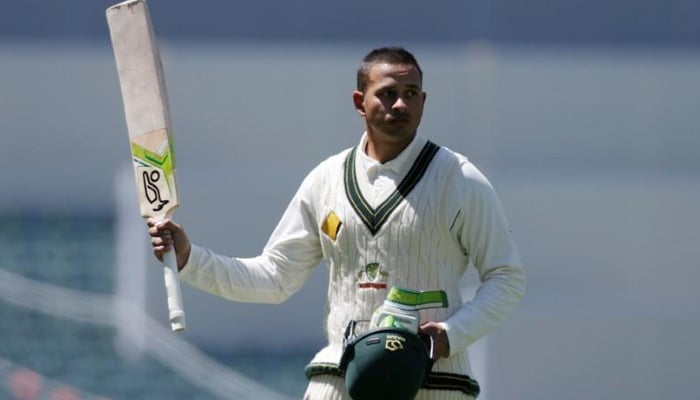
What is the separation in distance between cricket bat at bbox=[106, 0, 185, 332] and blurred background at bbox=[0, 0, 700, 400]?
13.7ft

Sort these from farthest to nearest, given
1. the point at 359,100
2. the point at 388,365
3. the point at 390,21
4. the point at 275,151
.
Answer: the point at 390,21
the point at 275,151
the point at 359,100
the point at 388,365

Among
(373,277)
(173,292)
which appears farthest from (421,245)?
(173,292)

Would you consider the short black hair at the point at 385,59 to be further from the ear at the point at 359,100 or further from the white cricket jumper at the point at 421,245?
the white cricket jumper at the point at 421,245

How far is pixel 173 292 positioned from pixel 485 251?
0.74m

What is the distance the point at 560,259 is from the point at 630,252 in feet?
1.47

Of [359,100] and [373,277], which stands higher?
[359,100]

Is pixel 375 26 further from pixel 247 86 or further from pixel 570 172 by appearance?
pixel 570 172

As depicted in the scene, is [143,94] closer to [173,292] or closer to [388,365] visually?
[173,292]

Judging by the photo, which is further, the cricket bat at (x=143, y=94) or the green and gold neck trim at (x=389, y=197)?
the cricket bat at (x=143, y=94)

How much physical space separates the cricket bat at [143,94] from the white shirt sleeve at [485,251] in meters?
0.75

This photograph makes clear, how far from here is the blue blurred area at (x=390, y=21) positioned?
9625 mm

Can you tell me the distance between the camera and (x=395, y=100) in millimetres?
3795

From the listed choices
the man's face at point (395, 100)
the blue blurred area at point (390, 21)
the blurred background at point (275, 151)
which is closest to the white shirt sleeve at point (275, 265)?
the man's face at point (395, 100)

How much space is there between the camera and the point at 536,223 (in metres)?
8.29
